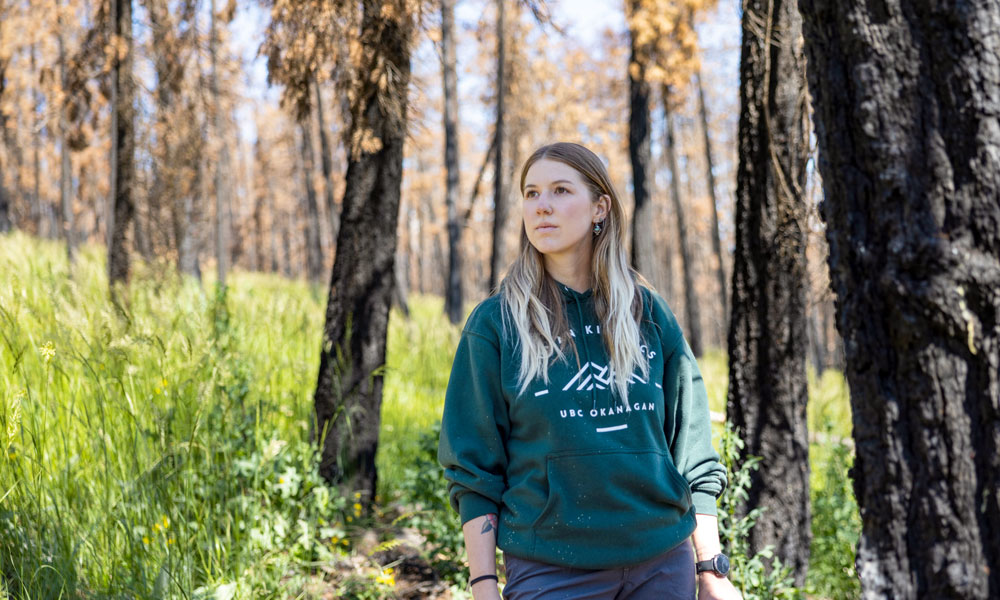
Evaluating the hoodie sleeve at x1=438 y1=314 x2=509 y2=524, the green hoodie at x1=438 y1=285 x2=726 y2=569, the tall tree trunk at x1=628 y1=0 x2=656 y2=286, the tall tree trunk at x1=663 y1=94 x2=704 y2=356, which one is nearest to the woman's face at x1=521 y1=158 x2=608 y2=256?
the green hoodie at x1=438 y1=285 x2=726 y2=569

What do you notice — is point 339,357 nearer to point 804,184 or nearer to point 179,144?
point 804,184

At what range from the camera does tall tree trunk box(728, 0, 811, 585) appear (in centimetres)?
374

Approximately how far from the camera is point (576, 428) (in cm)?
187

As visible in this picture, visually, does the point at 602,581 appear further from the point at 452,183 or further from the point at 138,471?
the point at 452,183

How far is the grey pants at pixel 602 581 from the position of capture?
1811 millimetres

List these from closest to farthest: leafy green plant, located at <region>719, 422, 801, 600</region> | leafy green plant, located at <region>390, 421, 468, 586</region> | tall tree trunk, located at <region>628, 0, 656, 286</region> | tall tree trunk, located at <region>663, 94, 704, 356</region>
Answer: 1. leafy green plant, located at <region>719, 422, 801, 600</region>
2. leafy green plant, located at <region>390, 421, 468, 586</region>
3. tall tree trunk, located at <region>628, 0, 656, 286</region>
4. tall tree trunk, located at <region>663, 94, 704, 356</region>

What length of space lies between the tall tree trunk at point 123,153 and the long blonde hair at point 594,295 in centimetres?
592

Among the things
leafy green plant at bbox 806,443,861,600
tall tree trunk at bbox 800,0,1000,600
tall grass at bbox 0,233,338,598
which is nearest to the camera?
tall tree trunk at bbox 800,0,1000,600

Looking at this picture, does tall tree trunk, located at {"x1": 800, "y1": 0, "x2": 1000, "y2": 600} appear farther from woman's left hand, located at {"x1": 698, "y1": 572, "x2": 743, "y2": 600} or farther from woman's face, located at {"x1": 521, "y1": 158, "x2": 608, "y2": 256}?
woman's face, located at {"x1": 521, "y1": 158, "x2": 608, "y2": 256}

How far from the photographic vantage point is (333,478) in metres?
4.27

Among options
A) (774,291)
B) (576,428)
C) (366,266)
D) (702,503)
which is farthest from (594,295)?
(366,266)

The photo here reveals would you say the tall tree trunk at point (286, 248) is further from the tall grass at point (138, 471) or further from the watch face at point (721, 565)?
the watch face at point (721, 565)

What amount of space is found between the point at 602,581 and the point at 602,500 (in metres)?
0.20

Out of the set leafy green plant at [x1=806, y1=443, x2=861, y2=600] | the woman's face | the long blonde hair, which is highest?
the woman's face
